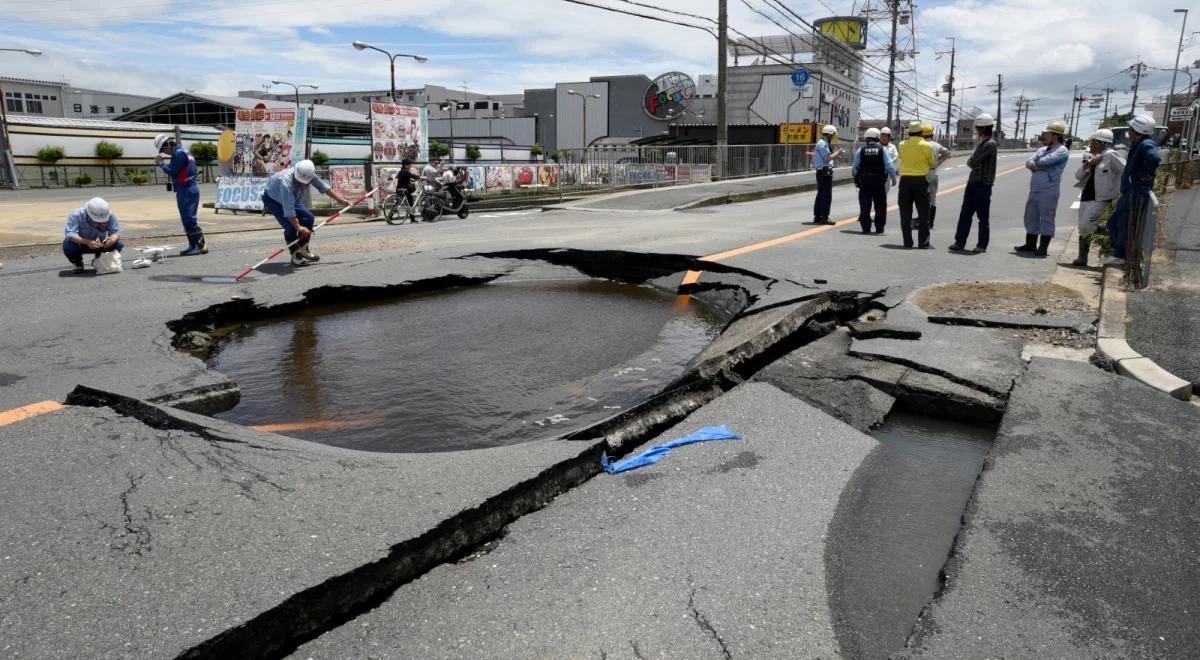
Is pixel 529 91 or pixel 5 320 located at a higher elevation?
pixel 529 91

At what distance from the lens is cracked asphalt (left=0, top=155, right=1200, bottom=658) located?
229cm

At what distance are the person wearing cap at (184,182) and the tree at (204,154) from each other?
40865 millimetres

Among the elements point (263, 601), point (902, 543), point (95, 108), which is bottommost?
point (902, 543)

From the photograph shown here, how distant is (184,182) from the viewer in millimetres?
10352

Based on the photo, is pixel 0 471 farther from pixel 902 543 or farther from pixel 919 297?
pixel 919 297

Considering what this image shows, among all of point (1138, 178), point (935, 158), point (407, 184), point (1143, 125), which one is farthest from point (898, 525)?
point (407, 184)

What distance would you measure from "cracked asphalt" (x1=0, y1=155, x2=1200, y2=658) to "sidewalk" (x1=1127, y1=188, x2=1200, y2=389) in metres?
0.69

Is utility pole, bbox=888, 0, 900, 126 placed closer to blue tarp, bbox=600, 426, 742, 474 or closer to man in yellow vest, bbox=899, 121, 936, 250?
man in yellow vest, bbox=899, 121, 936, 250

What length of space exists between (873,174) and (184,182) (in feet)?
33.4

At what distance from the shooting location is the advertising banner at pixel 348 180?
2011cm

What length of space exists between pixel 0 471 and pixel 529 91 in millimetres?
88355

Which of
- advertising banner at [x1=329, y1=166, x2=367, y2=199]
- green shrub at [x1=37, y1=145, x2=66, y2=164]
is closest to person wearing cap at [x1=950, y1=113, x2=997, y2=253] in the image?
advertising banner at [x1=329, y1=166, x2=367, y2=199]

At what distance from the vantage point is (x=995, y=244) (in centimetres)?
1106

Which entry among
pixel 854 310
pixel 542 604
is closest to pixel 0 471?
pixel 542 604
